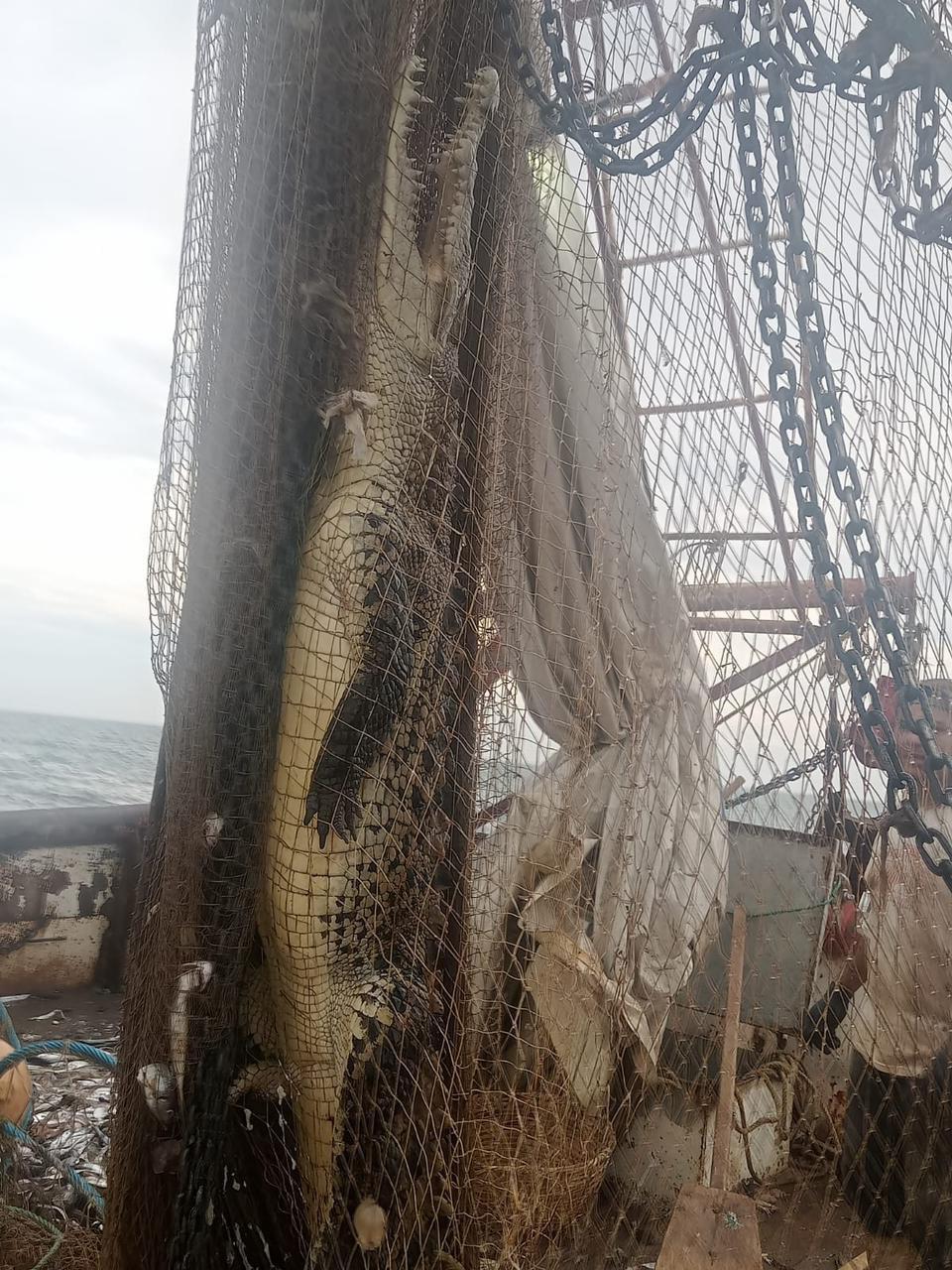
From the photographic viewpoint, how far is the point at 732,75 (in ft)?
5.76

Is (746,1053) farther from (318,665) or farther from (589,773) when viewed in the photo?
(318,665)

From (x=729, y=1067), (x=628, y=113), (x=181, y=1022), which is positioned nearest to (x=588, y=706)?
(x=729, y=1067)

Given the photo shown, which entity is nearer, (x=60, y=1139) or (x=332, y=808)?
(x=332, y=808)

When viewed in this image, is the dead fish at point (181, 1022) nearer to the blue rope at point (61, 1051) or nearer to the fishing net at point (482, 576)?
the fishing net at point (482, 576)

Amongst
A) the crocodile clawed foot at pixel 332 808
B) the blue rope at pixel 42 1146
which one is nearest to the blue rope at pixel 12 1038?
the blue rope at pixel 42 1146

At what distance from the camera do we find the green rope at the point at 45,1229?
188 cm

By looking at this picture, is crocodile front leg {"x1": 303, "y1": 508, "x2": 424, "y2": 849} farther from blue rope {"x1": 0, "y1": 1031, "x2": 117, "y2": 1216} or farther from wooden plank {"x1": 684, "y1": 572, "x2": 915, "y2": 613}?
blue rope {"x1": 0, "y1": 1031, "x2": 117, "y2": 1216}

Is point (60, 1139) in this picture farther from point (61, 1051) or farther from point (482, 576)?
point (482, 576)

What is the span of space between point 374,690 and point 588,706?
629 mm

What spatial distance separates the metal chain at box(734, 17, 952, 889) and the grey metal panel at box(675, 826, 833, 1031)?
1.28 metres

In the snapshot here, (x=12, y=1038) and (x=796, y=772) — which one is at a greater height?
(x=796, y=772)

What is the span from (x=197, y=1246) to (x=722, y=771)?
1.84 metres

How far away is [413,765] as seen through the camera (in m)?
1.73

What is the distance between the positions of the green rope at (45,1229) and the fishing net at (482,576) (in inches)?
15.5
